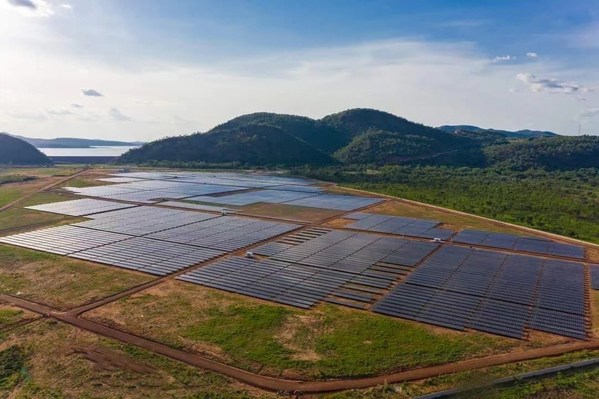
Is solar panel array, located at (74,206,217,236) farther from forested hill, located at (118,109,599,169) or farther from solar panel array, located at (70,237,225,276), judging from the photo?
forested hill, located at (118,109,599,169)

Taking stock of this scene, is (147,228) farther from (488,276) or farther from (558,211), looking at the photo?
(558,211)

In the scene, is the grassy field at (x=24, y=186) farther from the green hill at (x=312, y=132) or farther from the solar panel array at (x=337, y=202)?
the green hill at (x=312, y=132)

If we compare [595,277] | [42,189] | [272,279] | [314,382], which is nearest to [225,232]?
[272,279]

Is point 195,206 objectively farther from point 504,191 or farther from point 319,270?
point 504,191

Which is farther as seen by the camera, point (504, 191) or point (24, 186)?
point (504, 191)

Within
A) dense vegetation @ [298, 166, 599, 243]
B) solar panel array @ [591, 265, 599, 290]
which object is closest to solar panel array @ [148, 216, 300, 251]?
solar panel array @ [591, 265, 599, 290]

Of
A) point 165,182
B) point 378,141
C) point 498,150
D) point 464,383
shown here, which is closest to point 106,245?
point 464,383
